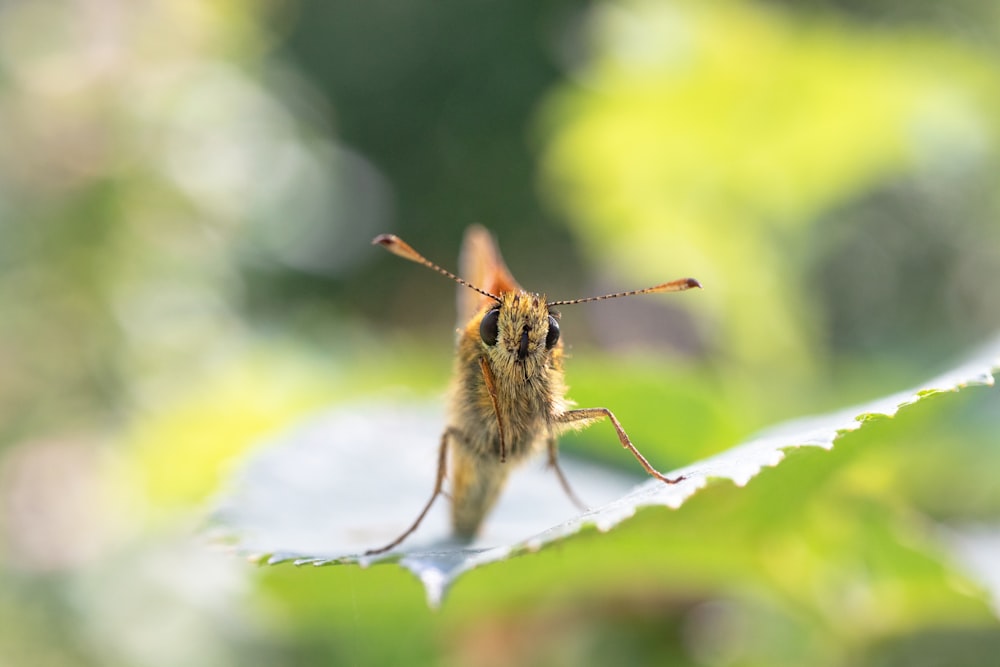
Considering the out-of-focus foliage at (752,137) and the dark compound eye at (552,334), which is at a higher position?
the out-of-focus foliage at (752,137)

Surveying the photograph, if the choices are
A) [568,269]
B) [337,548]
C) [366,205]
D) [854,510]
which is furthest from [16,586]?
[568,269]

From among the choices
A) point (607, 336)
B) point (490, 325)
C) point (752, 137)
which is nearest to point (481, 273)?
point (490, 325)

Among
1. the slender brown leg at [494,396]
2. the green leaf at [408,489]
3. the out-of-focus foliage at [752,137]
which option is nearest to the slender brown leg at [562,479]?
the green leaf at [408,489]

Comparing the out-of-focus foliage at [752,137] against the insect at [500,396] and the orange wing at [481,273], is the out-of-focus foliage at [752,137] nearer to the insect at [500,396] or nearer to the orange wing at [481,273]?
the orange wing at [481,273]

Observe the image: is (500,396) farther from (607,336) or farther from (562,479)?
(607,336)

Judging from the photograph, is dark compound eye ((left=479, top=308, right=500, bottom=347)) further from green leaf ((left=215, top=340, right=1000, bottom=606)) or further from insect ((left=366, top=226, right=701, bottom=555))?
green leaf ((left=215, top=340, right=1000, bottom=606))

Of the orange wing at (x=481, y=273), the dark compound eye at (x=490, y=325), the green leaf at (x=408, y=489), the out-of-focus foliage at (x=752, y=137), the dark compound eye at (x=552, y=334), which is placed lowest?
the green leaf at (x=408, y=489)
